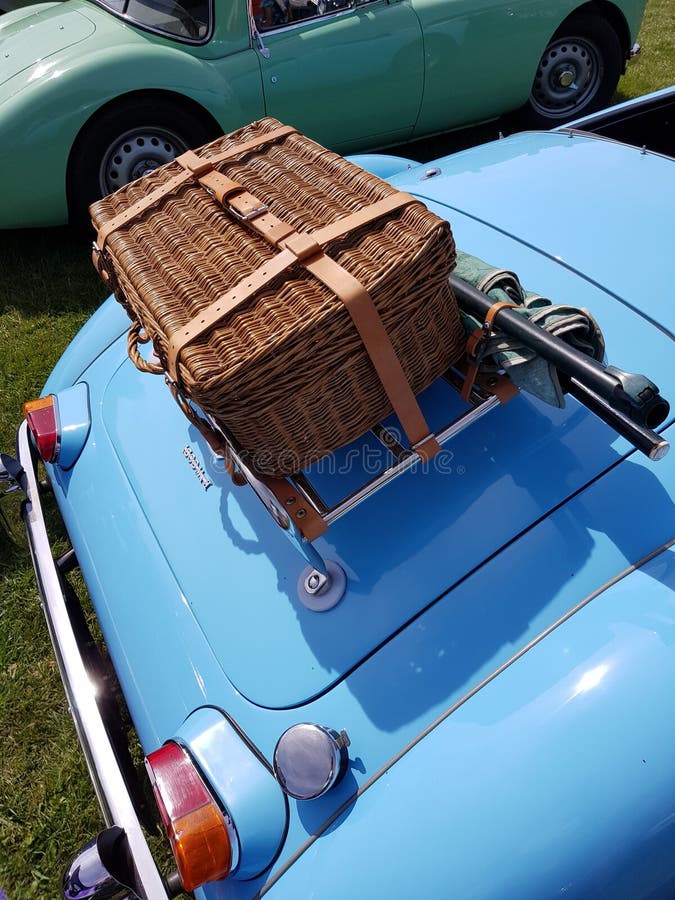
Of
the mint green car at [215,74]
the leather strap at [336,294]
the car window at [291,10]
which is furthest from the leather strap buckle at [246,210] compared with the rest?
the car window at [291,10]

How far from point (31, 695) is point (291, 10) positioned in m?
3.90

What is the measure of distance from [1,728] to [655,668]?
6.99ft

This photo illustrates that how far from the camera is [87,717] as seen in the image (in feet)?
5.25

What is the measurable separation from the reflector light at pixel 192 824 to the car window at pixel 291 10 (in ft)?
13.4

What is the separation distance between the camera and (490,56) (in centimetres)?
445

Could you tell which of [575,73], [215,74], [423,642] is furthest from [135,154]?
[423,642]

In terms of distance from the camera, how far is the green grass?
2113 millimetres

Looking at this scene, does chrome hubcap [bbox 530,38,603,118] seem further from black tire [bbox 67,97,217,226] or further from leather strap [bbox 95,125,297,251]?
leather strap [bbox 95,125,297,251]

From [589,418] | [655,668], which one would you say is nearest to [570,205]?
[589,418]

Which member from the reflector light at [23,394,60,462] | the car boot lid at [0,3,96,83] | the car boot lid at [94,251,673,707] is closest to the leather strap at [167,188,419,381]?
the car boot lid at [94,251,673,707]

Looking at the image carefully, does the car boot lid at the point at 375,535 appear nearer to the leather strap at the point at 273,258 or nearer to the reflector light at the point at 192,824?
the reflector light at the point at 192,824

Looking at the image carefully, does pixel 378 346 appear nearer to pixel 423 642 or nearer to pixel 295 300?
pixel 295 300

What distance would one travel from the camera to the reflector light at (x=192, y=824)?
1244mm

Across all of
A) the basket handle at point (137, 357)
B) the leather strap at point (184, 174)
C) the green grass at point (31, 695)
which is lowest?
the green grass at point (31, 695)
